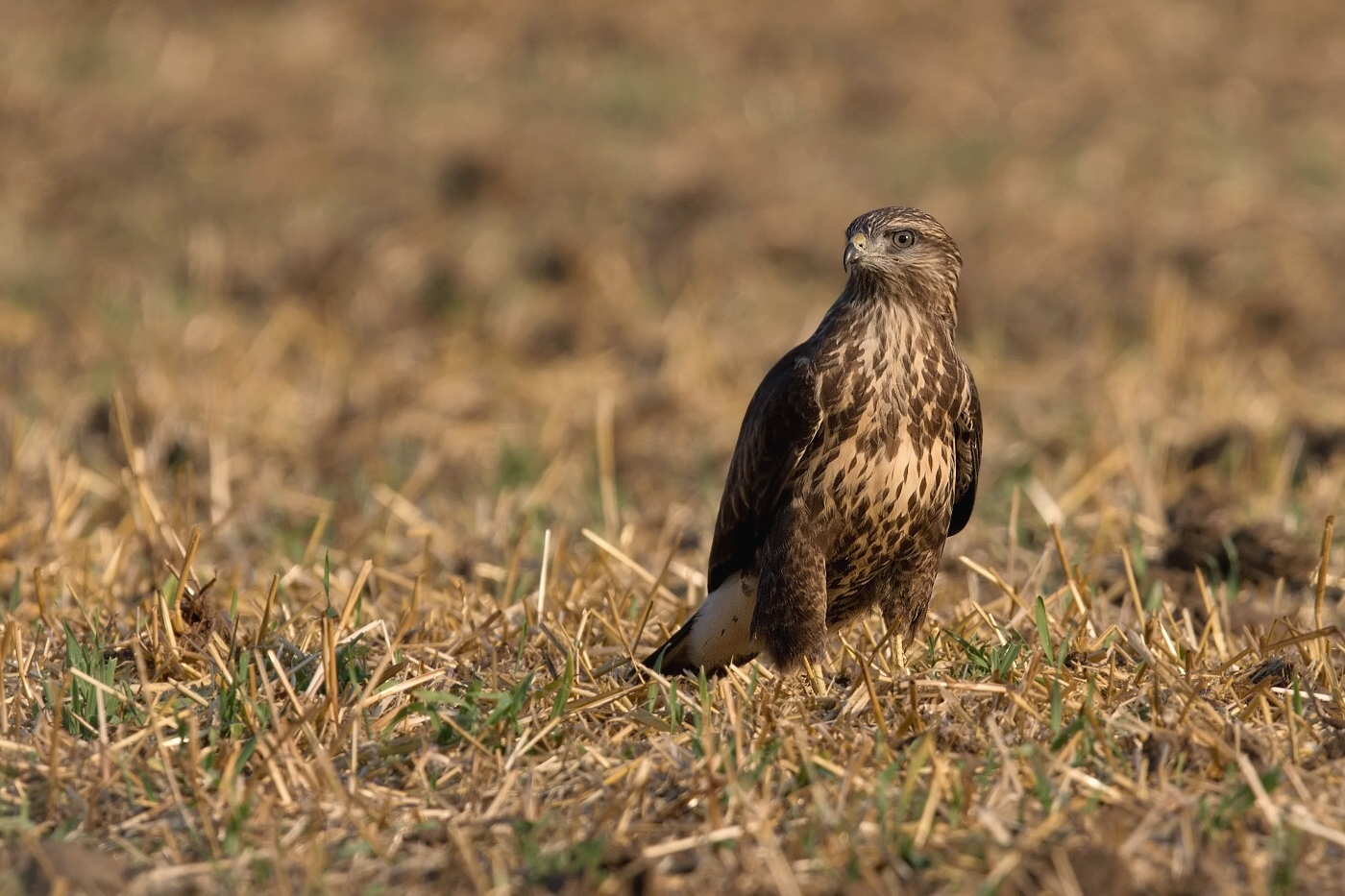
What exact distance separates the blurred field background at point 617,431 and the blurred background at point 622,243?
0.05 m

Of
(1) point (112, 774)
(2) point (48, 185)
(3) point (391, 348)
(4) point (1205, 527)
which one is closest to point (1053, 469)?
(4) point (1205, 527)

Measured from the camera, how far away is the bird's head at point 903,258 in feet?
15.0

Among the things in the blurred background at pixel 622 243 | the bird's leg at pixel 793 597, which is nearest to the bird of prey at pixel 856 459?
the bird's leg at pixel 793 597

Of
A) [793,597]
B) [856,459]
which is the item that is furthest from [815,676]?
[856,459]

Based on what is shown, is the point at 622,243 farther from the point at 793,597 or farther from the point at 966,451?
the point at 793,597

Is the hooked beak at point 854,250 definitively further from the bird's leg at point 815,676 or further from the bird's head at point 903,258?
the bird's leg at point 815,676

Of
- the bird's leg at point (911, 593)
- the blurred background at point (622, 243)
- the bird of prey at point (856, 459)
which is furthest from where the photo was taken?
the blurred background at point (622, 243)

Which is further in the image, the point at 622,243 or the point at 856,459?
the point at 622,243

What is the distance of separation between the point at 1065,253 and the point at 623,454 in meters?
5.01

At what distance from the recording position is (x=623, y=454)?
312 inches

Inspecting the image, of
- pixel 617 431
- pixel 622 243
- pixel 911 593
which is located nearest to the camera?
pixel 911 593

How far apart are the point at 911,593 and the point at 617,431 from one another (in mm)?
3727

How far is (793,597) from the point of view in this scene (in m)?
4.49

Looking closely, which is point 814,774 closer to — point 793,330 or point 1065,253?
point 793,330
